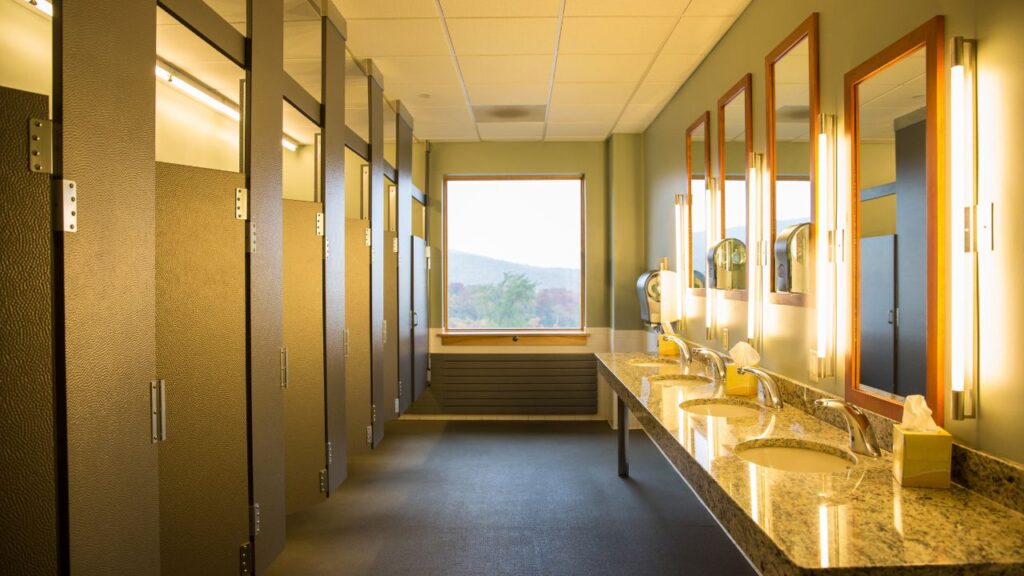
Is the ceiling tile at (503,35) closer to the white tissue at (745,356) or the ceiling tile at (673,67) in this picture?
the ceiling tile at (673,67)

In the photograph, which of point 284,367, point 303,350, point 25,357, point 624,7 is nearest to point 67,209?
point 25,357

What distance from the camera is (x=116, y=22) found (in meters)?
1.59

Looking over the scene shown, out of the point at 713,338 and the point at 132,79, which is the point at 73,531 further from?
the point at 713,338

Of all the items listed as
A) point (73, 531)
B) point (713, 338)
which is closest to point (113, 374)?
point (73, 531)

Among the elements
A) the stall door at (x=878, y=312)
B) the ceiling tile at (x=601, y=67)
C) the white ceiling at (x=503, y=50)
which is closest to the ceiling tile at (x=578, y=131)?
the white ceiling at (x=503, y=50)

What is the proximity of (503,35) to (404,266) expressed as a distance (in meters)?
2.05

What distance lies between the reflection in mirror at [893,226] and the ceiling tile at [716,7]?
47.0 inches

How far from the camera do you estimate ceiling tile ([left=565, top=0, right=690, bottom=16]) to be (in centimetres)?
302

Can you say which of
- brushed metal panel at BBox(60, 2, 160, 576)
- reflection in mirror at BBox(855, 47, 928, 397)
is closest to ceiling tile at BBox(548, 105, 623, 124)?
reflection in mirror at BBox(855, 47, 928, 397)

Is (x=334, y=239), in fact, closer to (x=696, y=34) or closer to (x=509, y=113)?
(x=696, y=34)

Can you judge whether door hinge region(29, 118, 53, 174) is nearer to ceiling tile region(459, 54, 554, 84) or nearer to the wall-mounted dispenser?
the wall-mounted dispenser

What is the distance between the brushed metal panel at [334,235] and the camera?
3.08 meters

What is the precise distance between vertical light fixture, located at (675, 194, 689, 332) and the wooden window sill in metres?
1.74

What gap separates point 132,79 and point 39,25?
1.15 m
